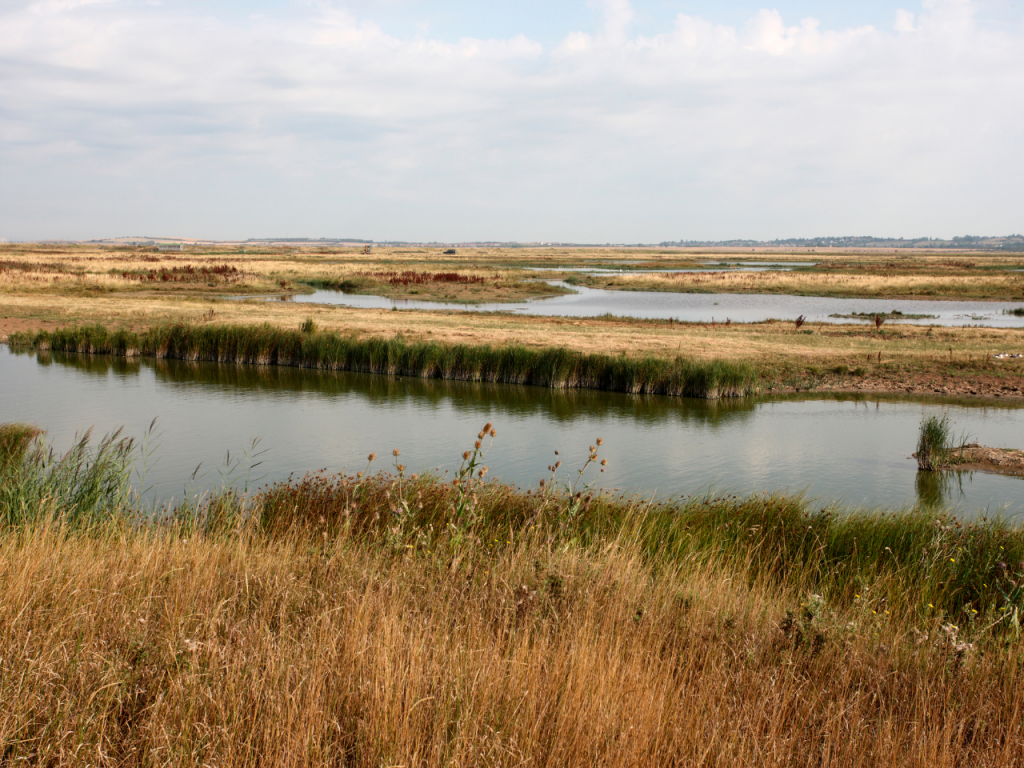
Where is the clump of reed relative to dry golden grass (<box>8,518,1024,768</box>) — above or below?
below

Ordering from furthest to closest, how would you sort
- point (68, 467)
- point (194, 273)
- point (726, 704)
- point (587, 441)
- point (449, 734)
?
point (194, 273)
point (587, 441)
point (68, 467)
point (726, 704)
point (449, 734)

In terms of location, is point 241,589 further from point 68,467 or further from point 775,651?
point 68,467

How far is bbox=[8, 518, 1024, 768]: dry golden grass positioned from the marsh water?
5.85 metres

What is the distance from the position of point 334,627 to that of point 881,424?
19.2 metres

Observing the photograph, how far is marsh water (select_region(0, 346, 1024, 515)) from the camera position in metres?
13.7

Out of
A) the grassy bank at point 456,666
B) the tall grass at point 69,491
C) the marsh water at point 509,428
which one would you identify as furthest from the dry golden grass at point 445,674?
the marsh water at point 509,428

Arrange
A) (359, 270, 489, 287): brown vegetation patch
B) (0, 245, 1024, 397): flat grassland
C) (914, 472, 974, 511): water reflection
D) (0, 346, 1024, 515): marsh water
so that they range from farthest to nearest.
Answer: (359, 270, 489, 287): brown vegetation patch, (0, 245, 1024, 397): flat grassland, (0, 346, 1024, 515): marsh water, (914, 472, 974, 511): water reflection

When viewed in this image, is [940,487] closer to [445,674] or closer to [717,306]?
[445,674]

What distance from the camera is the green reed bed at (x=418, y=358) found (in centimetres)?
2306

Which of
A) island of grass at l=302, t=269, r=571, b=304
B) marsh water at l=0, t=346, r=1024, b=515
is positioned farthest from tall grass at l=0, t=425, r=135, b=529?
island of grass at l=302, t=269, r=571, b=304

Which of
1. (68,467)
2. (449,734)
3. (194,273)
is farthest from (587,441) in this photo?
(194,273)

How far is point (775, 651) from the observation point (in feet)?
13.8

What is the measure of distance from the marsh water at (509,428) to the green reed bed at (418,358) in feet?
2.19

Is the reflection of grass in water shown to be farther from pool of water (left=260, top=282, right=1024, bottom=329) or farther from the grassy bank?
pool of water (left=260, top=282, right=1024, bottom=329)
